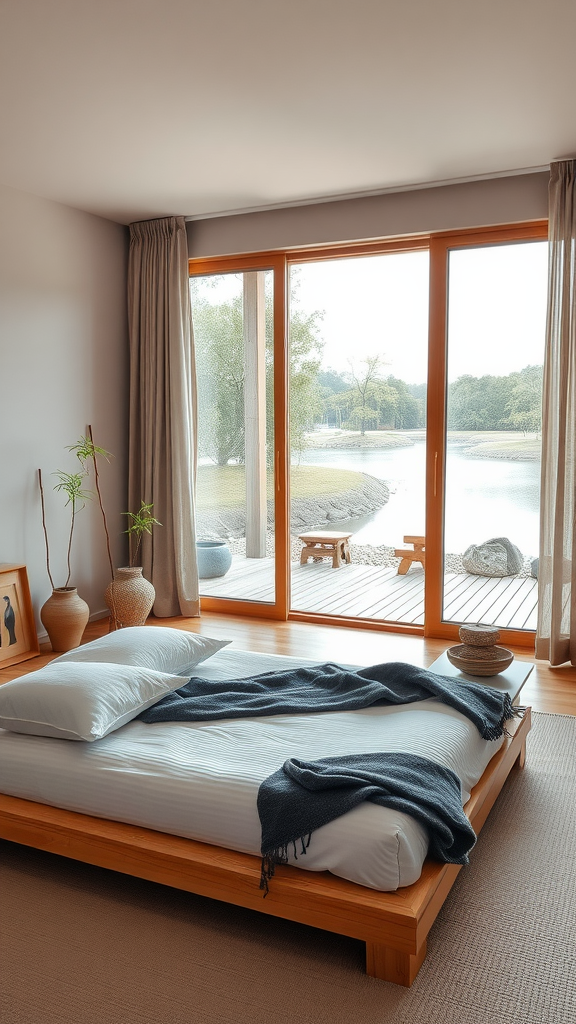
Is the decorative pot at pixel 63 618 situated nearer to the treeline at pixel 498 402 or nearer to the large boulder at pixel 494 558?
the large boulder at pixel 494 558

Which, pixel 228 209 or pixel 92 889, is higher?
pixel 228 209

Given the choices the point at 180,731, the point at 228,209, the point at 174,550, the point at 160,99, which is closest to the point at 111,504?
the point at 174,550

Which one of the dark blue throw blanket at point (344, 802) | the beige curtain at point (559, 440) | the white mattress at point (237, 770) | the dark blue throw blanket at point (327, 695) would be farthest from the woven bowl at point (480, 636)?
the beige curtain at point (559, 440)

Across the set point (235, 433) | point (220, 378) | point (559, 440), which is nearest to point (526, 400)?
point (559, 440)

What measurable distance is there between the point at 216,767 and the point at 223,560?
3.52m

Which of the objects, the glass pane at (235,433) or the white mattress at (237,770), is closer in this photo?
the white mattress at (237,770)

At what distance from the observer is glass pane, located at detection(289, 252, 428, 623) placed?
16.9 ft

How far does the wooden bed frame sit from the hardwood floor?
1703 mm

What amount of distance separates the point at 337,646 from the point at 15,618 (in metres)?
1.91

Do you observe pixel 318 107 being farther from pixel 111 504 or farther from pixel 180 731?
pixel 111 504

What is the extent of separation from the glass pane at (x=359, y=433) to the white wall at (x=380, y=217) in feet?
0.93

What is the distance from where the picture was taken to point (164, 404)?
18.2 feet

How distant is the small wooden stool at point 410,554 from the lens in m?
5.30

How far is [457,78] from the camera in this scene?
3.22m
